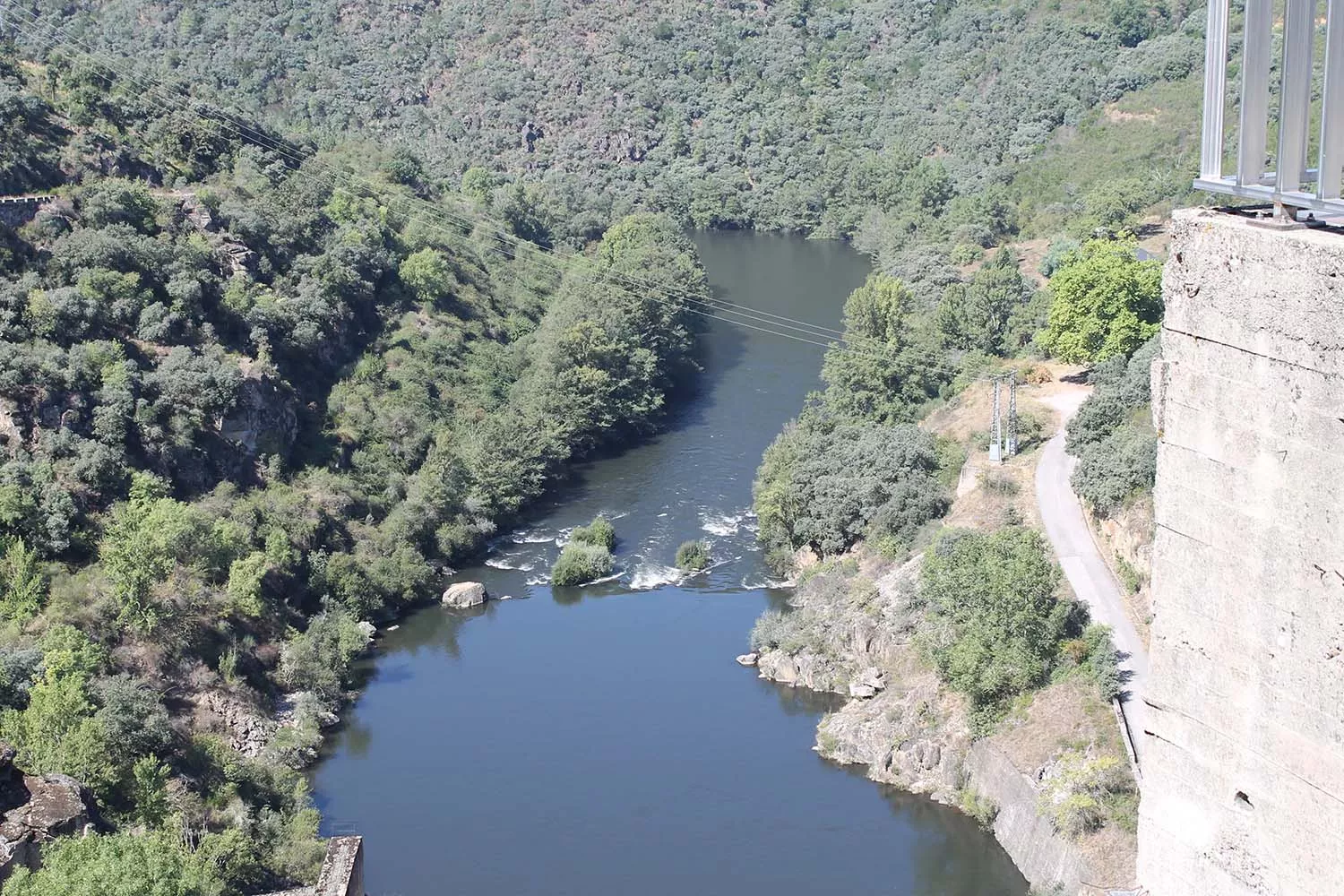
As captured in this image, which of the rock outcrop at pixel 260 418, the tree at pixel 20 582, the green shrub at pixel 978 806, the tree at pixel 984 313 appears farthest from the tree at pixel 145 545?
the tree at pixel 984 313

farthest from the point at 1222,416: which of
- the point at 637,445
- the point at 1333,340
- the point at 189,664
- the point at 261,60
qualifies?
the point at 261,60

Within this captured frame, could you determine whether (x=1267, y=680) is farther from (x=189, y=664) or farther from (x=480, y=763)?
(x=189, y=664)

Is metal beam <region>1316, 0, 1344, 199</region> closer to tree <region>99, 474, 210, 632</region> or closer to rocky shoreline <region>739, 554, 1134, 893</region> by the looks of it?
rocky shoreline <region>739, 554, 1134, 893</region>

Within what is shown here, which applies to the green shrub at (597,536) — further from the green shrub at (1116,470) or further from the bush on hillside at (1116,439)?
the green shrub at (1116,470)

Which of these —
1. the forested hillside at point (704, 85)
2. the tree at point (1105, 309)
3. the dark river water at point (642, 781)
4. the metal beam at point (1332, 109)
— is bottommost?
the dark river water at point (642, 781)

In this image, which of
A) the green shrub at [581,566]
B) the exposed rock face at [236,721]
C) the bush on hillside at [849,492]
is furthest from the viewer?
the green shrub at [581,566]

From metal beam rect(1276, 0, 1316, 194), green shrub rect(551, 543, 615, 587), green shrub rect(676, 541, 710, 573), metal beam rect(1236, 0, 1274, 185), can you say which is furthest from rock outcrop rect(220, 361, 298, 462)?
metal beam rect(1276, 0, 1316, 194)
